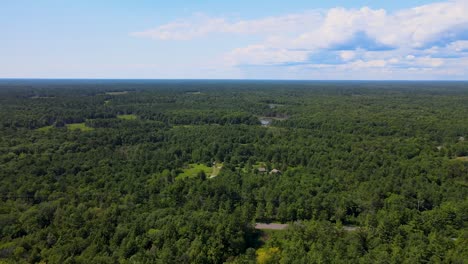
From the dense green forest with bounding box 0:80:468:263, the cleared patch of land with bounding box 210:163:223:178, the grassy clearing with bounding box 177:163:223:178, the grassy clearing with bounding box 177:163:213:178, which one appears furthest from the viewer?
the cleared patch of land with bounding box 210:163:223:178

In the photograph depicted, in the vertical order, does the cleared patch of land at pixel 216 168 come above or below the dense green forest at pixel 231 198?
below

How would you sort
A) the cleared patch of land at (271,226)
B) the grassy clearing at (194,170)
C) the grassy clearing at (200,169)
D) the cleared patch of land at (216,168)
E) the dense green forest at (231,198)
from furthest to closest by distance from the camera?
the cleared patch of land at (216,168) → the grassy clearing at (194,170) → the grassy clearing at (200,169) → the cleared patch of land at (271,226) → the dense green forest at (231,198)

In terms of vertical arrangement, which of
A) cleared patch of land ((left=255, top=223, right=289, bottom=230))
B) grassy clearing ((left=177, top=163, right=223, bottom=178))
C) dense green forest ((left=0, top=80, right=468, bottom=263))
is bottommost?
cleared patch of land ((left=255, top=223, right=289, bottom=230))

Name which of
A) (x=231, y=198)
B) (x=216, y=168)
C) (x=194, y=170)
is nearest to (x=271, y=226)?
(x=231, y=198)

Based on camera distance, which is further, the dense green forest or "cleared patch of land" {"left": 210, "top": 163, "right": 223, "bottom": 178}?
"cleared patch of land" {"left": 210, "top": 163, "right": 223, "bottom": 178}

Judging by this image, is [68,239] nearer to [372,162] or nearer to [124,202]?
[124,202]

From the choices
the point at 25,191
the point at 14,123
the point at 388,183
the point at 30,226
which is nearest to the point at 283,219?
the point at 388,183

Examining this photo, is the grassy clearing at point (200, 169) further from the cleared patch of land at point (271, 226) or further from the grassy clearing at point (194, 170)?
the cleared patch of land at point (271, 226)

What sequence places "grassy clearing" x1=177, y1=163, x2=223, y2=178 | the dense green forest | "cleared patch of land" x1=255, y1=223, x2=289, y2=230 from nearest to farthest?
the dense green forest → "cleared patch of land" x1=255, y1=223, x2=289, y2=230 → "grassy clearing" x1=177, y1=163, x2=223, y2=178

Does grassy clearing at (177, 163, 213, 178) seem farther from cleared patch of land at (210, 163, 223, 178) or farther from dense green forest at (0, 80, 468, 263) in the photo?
cleared patch of land at (210, 163, 223, 178)

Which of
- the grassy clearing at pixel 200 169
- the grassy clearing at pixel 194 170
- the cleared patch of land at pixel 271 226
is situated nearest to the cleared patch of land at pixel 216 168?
the grassy clearing at pixel 200 169

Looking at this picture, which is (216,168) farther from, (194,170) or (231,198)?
(231,198)

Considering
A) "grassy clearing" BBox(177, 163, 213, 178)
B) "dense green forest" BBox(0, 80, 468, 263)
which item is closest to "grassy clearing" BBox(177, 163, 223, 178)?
"grassy clearing" BBox(177, 163, 213, 178)
